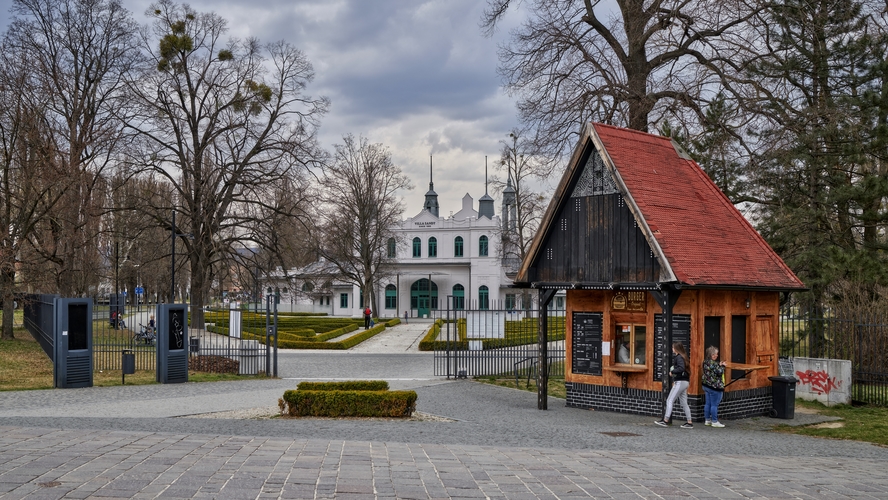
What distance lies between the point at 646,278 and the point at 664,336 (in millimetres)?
1213

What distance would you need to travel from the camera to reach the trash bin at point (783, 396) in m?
16.9

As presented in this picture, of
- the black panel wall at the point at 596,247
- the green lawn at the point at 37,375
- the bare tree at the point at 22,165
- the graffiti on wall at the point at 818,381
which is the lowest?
the green lawn at the point at 37,375

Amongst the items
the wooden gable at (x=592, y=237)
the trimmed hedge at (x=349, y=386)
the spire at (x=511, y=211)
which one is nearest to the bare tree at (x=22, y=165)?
the trimmed hedge at (x=349, y=386)

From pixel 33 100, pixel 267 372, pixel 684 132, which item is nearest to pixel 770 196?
pixel 684 132

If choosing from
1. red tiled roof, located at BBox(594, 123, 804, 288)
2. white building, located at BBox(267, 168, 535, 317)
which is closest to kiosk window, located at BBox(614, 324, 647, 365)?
red tiled roof, located at BBox(594, 123, 804, 288)

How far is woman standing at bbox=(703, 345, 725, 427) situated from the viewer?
15.4m

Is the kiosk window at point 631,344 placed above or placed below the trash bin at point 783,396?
above

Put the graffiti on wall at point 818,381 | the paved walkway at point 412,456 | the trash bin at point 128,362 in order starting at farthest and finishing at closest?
1. the trash bin at point 128,362
2. the graffiti on wall at point 818,381
3. the paved walkway at point 412,456

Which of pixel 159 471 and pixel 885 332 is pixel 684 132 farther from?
pixel 159 471

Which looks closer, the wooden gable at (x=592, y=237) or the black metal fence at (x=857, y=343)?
the wooden gable at (x=592, y=237)

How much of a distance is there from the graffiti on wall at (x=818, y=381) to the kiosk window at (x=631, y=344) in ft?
17.6

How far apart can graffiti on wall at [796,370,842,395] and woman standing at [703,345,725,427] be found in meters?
4.97

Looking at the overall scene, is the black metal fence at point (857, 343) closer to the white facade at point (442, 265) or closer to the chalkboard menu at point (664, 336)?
the chalkboard menu at point (664, 336)

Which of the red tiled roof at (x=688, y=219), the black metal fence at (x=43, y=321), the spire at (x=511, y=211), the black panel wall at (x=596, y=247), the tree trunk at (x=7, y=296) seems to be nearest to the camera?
the red tiled roof at (x=688, y=219)
